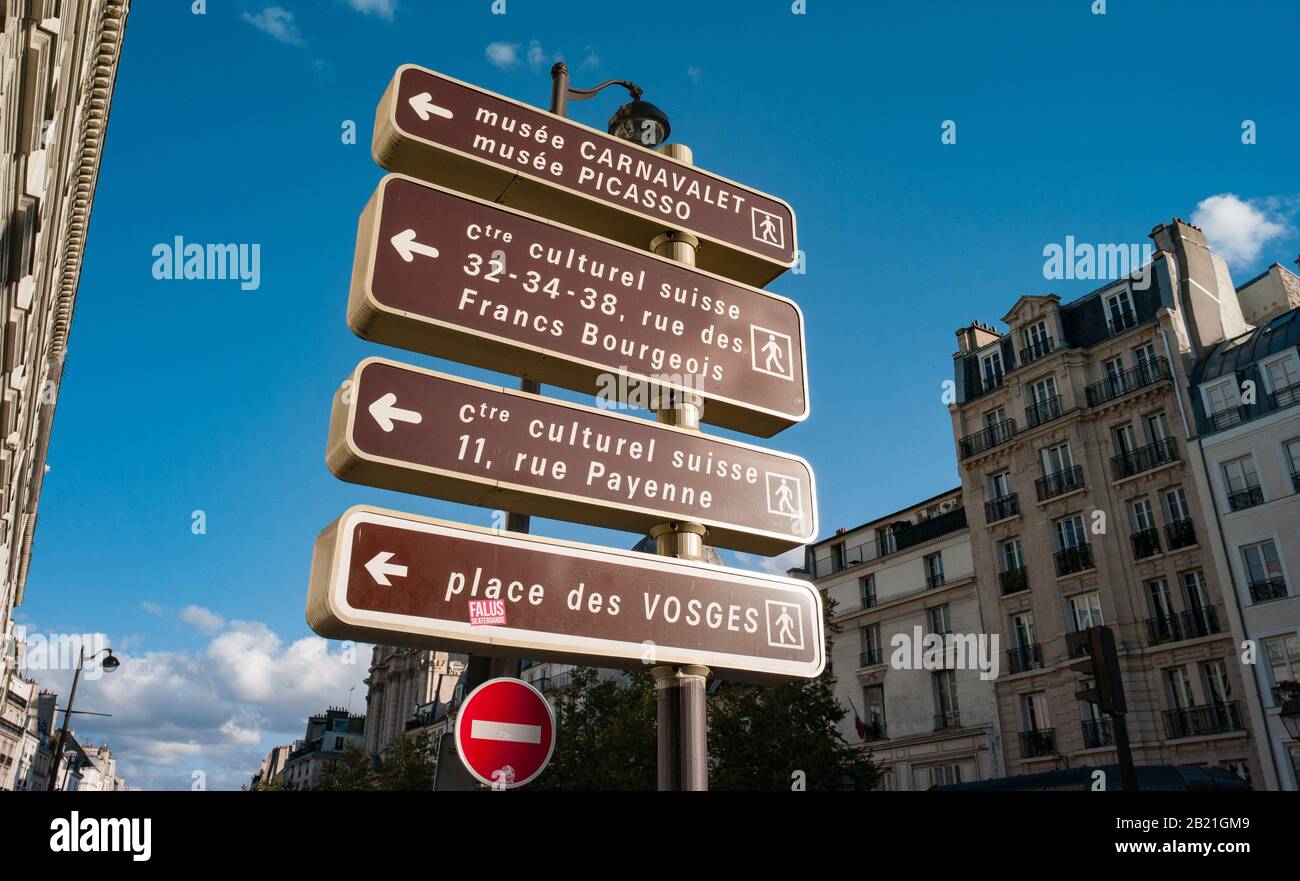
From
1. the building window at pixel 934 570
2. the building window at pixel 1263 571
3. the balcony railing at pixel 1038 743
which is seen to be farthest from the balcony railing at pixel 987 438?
the balcony railing at pixel 1038 743

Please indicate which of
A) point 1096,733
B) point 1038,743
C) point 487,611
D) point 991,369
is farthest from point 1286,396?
point 487,611

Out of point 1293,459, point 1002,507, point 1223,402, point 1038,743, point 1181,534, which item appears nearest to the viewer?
point 1293,459

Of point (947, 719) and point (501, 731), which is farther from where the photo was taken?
point (947, 719)

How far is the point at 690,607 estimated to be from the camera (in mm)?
3510

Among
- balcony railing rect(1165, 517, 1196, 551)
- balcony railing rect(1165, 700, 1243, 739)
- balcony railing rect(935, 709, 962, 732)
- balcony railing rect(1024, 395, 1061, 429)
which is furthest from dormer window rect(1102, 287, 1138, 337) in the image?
balcony railing rect(935, 709, 962, 732)

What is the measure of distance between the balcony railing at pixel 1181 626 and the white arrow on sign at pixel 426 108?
30560 millimetres

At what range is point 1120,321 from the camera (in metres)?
33.6

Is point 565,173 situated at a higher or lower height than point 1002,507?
lower

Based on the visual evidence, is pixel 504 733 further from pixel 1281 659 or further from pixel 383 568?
pixel 1281 659

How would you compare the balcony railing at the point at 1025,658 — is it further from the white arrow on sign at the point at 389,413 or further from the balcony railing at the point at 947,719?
the white arrow on sign at the point at 389,413

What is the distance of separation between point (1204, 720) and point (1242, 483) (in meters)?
7.70

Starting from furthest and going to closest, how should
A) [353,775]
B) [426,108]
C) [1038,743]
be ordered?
[353,775] → [1038,743] → [426,108]

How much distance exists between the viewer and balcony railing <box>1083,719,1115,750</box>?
28.0 meters
